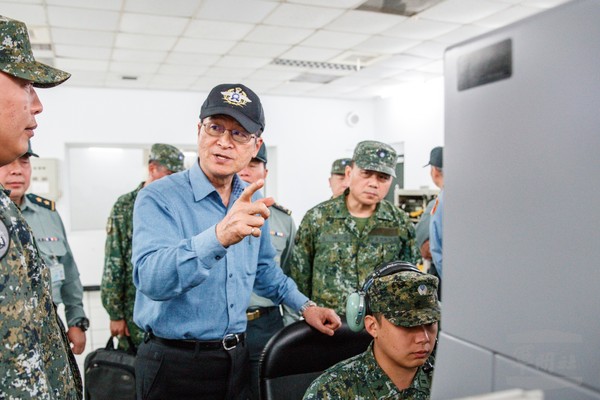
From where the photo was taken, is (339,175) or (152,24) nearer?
(339,175)

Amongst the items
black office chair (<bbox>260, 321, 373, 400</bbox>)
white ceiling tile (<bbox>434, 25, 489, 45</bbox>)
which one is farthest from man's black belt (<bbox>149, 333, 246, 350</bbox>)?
white ceiling tile (<bbox>434, 25, 489, 45</bbox>)

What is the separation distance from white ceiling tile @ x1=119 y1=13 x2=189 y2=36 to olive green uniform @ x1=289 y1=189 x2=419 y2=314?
9.16 ft

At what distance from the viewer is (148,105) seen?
7496mm

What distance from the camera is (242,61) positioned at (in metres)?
5.89

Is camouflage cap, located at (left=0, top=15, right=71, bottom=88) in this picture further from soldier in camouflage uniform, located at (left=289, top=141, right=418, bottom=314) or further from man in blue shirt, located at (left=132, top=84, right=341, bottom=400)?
soldier in camouflage uniform, located at (left=289, top=141, right=418, bottom=314)

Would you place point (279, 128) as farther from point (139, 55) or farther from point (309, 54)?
point (139, 55)

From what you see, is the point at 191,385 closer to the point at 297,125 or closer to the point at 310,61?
the point at 310,61

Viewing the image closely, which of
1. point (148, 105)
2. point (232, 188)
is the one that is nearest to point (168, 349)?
point (232, 188)

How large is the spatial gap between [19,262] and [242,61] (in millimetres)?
5332

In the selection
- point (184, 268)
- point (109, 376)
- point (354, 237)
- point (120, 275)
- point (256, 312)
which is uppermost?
point (184, 268)

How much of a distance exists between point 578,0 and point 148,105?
7658 mm

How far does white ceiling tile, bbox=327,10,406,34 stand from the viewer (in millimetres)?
4301

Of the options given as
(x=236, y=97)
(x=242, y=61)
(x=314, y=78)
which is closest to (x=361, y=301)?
(x=236, y=97)

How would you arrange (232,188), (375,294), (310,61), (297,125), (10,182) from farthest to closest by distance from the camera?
(297,125)
(310,61)
(10,182)
(232,188)
(375,294)
